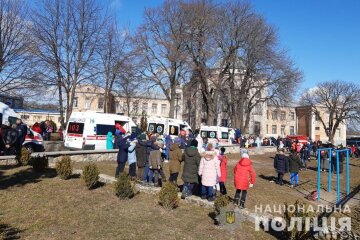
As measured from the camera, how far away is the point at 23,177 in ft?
37.4

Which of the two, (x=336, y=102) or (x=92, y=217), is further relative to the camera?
(x=336, y=102)

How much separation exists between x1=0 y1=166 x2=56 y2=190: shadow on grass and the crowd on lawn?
2691 millimetres

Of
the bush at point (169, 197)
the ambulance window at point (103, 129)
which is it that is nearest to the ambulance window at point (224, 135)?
the ambulance window at point (103, 129)

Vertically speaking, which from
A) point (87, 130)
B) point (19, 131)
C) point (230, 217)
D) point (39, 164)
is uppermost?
point (87, 130)

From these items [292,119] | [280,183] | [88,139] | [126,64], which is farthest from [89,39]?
[292,119]

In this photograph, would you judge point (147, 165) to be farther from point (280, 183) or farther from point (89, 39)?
point (89, 39)

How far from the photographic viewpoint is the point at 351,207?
Answer: 11.7 m

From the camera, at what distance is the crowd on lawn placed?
9.13 metres

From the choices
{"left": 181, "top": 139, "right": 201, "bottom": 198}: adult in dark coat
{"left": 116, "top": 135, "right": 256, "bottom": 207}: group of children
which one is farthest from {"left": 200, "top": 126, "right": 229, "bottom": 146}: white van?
{"left": 181, "top": 139, "right": 201, "bottom": 198}: adult in dark coat

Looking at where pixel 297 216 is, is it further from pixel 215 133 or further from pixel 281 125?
pixel 281 125

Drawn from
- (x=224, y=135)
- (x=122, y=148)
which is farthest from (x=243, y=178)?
(x=224, y=135)

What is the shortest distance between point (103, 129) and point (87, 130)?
1.05 metres

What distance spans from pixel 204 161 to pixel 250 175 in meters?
1.30

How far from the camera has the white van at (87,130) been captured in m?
19.8
